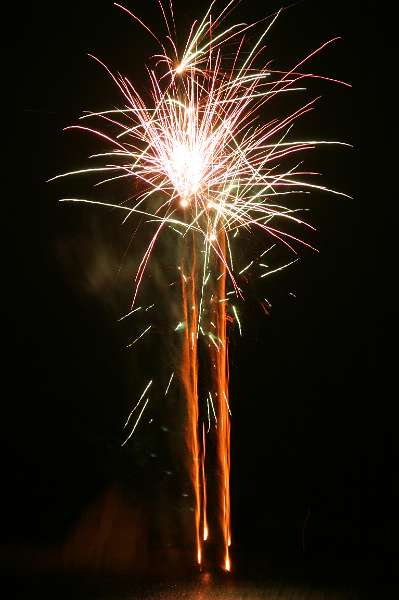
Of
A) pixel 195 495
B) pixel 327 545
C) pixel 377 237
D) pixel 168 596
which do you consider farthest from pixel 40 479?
pixel 377 237

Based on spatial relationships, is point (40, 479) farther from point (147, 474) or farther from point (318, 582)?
point (318, 582)

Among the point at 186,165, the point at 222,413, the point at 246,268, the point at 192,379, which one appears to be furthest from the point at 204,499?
the point at 186,165

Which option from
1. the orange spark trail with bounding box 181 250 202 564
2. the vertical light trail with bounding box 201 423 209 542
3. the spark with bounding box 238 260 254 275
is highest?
the spark with bounding box 238 260 254 275

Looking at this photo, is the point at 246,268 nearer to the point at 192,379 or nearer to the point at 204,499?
the point at 192,379

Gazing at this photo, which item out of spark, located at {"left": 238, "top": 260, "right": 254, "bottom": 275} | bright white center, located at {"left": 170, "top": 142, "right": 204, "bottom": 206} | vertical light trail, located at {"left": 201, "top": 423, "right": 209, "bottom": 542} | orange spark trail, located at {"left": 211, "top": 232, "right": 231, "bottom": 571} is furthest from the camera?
spark, located at {"left": 238, "top": 260, "right": 254, "bottom": 275}

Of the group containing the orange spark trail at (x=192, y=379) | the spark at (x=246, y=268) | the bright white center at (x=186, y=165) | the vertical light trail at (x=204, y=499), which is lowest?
the vertical light trail at (x=204, y=499)

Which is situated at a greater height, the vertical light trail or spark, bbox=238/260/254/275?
spark, bbox=238/260/254/275

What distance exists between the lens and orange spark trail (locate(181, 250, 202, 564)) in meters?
6.36

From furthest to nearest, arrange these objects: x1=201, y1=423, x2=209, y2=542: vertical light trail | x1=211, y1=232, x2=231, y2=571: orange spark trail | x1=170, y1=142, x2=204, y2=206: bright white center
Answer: x1=201, y1=423, x2=209, y2=542: vertical light trail
x1=211, y1=232, x2=231, y2=571: orange spark trail
x1=170, y1=142, x2=204, y2=206: bright white center

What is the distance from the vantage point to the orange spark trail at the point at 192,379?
636cm

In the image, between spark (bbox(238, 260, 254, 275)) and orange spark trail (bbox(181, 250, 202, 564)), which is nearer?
orange spark trail (bbox(181, 250, 202, 564))

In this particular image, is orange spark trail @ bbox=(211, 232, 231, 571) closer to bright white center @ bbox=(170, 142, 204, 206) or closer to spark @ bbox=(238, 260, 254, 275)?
Result: spark @ bbox=(238, 260, 254, 275)

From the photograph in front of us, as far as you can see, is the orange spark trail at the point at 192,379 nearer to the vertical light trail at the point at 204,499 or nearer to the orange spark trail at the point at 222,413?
the vertical light trail at the point at 204,499

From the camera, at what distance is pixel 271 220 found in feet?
24.5
